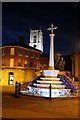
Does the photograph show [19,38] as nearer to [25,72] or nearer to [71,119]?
[25,72]

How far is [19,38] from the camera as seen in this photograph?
39.3 m

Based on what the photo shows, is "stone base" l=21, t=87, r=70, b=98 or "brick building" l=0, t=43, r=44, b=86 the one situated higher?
"brick building" l=0, t=43, r=44, b=86

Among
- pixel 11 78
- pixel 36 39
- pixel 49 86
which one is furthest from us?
pixel 36 39

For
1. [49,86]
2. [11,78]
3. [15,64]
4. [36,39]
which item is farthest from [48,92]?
[36,39]

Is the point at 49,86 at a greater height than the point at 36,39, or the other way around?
the point at 36,39

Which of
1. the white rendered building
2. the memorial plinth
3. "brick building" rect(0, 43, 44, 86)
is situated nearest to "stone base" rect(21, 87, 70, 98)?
the memorial plinth

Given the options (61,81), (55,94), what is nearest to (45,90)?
(55,94)

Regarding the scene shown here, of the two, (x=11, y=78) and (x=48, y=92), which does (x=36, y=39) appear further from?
(x=48, y=92)

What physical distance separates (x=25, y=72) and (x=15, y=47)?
12.5 feet

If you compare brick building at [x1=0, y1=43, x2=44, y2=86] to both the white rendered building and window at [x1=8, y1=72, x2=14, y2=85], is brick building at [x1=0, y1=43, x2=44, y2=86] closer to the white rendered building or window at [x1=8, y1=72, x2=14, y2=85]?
window at [x1=8, y1=72, x2=14, y2=85]

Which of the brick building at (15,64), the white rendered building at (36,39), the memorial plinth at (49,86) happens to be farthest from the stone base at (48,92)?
the white rendered building at (36,39)

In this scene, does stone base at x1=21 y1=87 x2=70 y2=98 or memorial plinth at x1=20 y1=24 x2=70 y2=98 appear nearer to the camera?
stone base at x1=21 y1=87 x2=70 y2=98

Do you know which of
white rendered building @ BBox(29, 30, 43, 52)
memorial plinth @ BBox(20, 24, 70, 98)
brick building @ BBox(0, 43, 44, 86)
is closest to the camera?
memorial plinth @ BBox(20, 24, 70, 98)

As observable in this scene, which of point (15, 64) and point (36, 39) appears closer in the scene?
point (15, 64)
